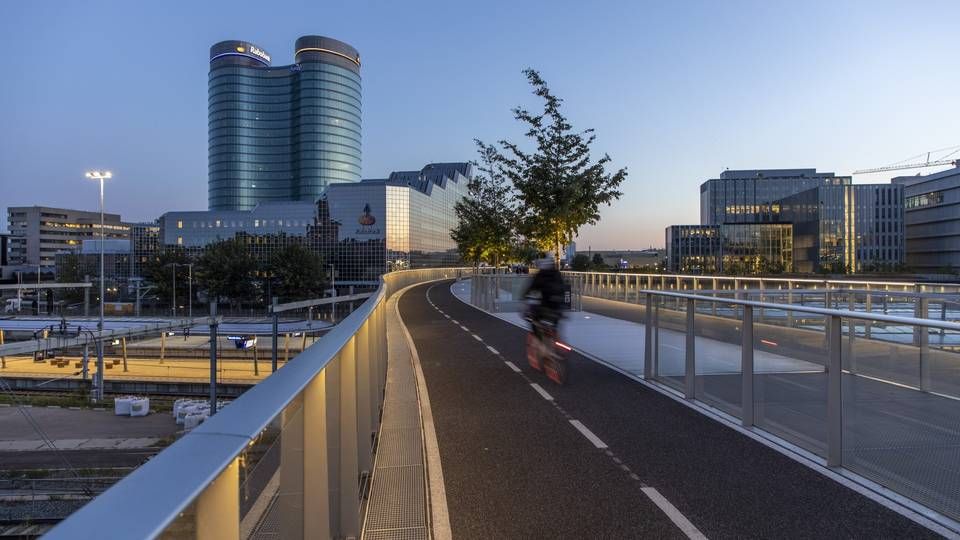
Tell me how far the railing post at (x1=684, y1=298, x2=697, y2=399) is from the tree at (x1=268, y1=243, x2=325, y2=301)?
84.1 m

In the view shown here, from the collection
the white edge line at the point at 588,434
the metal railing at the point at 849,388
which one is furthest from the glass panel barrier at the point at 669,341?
the white edge line at the point at 588,434

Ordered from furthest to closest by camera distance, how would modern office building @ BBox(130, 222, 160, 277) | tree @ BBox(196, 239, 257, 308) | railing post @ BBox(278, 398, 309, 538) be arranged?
modern office building @ BBox(130, 222, 160, 277) < tree @ BBox(196, 239, 257, 308) < railing post @ BBox(278, 398, 309, 538)

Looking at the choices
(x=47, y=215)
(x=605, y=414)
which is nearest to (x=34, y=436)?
(x=605, y=414)

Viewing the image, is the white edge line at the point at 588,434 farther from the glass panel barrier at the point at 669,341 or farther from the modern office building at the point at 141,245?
the modern office building at the point at 141,245

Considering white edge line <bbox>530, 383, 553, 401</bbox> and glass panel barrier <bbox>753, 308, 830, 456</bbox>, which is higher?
glass panel barrier <bbox>753, 308, 830, 456</bbox>

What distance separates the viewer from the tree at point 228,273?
8438 cm

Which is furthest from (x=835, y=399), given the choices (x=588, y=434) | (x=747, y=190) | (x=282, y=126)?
(x=747, y=190)

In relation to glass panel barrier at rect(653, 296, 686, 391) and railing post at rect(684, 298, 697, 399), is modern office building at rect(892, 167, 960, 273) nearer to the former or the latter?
glass panel barrier at rect(653, 296, 686, 391)

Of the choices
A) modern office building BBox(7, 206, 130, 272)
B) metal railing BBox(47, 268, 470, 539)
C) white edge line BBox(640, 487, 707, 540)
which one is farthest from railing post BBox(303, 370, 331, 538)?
modern office building BBox(7, 206, 130, 272)

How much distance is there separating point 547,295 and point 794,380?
453 cm

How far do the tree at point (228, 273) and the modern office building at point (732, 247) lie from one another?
78.6 m

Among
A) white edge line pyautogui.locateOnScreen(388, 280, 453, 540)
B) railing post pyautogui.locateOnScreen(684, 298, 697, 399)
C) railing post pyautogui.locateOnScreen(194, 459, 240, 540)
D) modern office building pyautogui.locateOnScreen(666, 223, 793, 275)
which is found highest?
modern office building pyautogui.locateOnScreen(666, 223, 793, 275)

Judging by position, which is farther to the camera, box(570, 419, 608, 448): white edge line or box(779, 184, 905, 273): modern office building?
box(779, 184, 905, 273): modern office building

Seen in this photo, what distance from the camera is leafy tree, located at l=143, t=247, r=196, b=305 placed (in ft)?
278
